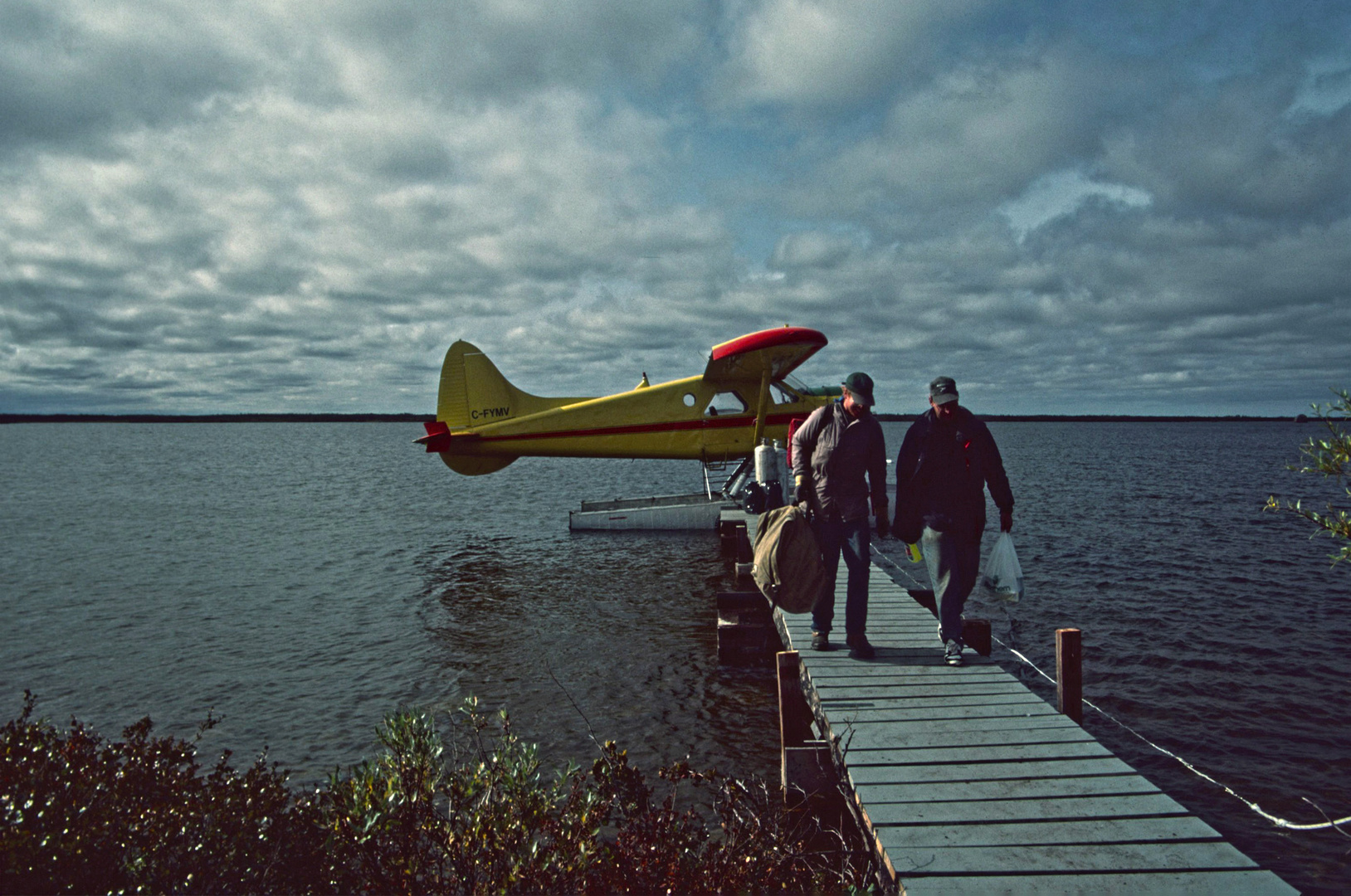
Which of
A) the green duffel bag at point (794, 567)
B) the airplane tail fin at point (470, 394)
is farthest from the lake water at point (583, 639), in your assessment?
the airplane tail fin at point (470, 394)

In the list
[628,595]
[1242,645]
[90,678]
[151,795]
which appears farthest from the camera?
[628,595]

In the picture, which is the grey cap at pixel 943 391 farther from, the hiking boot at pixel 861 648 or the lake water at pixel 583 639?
the lake water at pixel 583 639

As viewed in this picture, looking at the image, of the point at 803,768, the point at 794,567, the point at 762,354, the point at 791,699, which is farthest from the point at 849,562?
the point at 762,354

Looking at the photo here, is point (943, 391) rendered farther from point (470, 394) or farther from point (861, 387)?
point (470, 394)

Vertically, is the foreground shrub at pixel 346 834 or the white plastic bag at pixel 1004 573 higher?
the white plastic bag at pixel 1004 573

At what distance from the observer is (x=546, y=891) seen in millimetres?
3191

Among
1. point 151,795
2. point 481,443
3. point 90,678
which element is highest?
point 481,443

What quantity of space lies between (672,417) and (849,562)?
1106cm

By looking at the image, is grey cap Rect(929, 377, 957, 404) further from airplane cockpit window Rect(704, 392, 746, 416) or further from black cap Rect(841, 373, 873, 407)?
airplane cockpit window Rect(704, 392, 746, 416)

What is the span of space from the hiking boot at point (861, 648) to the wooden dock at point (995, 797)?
0.22 m

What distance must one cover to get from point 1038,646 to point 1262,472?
155ft

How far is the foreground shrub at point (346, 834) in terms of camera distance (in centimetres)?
299

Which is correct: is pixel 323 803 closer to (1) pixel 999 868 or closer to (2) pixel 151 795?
(2) pixel 151 795

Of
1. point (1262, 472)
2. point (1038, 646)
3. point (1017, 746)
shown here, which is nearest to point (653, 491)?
point (1038, 646)
